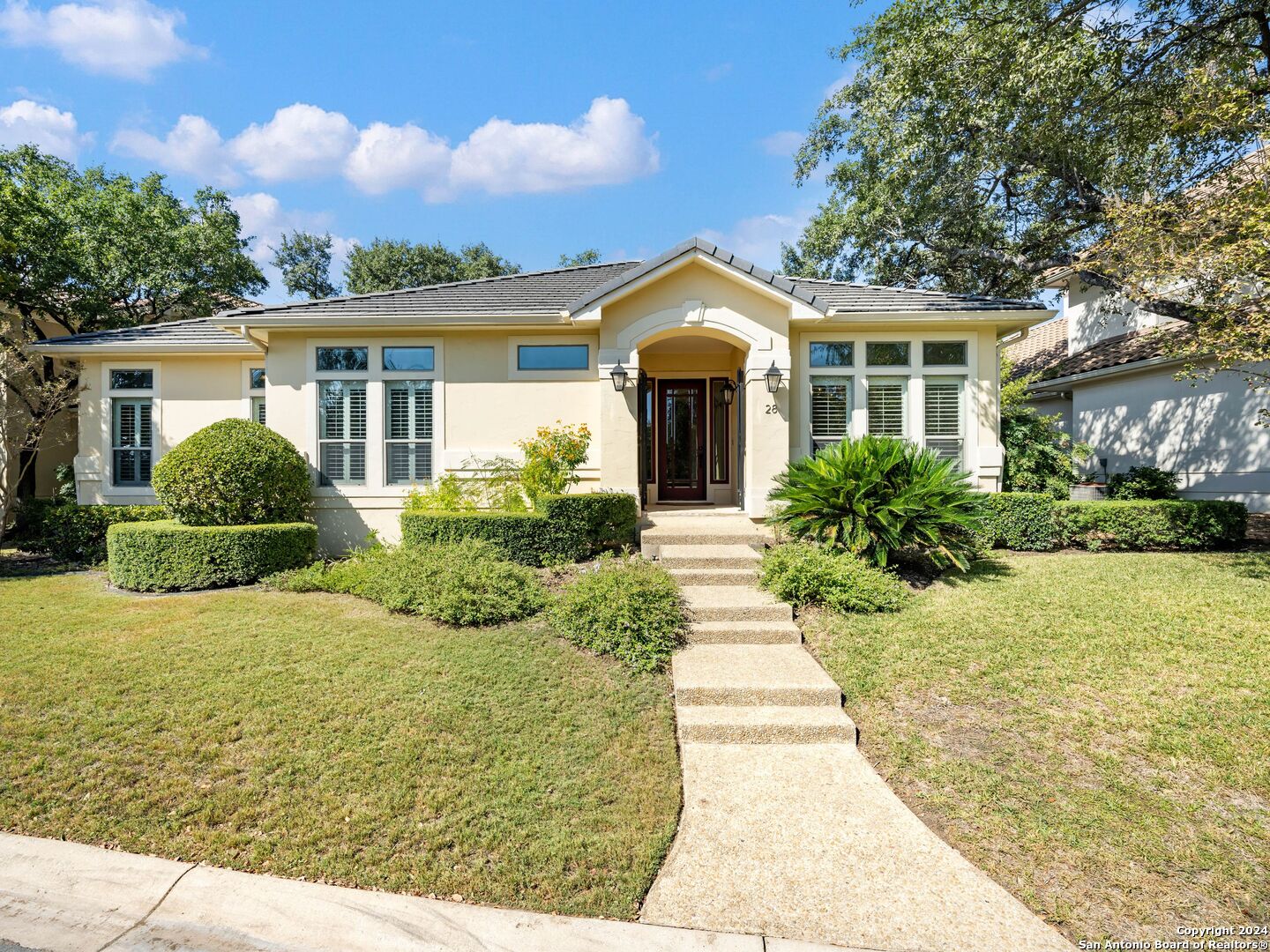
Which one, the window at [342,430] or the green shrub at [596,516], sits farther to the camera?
the window at [342,430]

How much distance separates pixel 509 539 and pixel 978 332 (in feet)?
28.0

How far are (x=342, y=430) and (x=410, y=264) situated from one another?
2131 centimetres

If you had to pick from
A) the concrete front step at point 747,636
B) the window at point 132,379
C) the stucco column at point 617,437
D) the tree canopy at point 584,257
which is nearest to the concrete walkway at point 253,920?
the concrete front step at point 747,636

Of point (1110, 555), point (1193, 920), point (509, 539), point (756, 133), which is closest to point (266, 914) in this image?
point (1193, 920)

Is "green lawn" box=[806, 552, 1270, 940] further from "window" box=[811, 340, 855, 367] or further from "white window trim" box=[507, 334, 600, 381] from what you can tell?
"white window trim" box=[507, 334, 600, 381]

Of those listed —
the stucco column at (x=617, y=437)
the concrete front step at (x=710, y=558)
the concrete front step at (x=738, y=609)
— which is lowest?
the concrete front step at (x=738, y=609)

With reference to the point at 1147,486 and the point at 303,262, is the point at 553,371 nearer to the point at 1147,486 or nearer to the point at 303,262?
the point at 1147,486

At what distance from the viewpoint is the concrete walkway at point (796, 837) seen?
9.00 ft

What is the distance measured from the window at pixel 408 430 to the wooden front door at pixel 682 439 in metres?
4.40

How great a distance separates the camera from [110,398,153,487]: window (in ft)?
36.8

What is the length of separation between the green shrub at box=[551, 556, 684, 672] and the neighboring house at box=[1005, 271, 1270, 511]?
8251mm

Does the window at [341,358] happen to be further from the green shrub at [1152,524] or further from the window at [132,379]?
the green shrub at [1152,524]

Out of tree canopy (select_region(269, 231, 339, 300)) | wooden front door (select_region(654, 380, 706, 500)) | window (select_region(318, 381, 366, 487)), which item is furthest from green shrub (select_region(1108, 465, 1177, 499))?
tree canopy (select_region(269, 231, 339, 300))

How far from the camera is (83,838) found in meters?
3.23
